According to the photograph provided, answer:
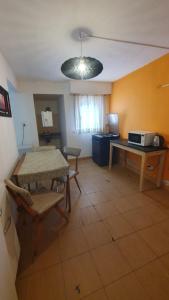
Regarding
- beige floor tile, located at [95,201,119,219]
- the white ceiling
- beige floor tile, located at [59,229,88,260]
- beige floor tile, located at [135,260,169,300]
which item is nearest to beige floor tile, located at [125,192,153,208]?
beige floor tile, located at [95,201,119,219]

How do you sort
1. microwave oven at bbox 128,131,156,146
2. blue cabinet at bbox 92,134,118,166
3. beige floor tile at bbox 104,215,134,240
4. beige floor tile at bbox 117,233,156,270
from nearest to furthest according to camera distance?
beige floor tile at bbox 117,233,156,270, beige floor tile at bbox 104,215,134,240, microwave oven at bbox 128,131,156,146, blue cabinet at bbox 92,134,118,166

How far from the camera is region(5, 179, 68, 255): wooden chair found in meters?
1.31

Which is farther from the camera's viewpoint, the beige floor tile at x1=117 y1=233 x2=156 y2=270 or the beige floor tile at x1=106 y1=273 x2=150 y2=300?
the beige floor tile at x1=117 y1=233 x2=156 y2=270

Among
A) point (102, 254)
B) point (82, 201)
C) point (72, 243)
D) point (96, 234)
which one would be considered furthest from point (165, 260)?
point (82, 201)

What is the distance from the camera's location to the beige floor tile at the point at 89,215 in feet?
6.12

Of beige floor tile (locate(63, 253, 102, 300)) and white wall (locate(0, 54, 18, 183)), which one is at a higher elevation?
white wall (locate(0, 54, 18, 183))

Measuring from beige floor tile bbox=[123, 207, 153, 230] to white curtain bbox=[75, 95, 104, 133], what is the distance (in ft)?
8.91

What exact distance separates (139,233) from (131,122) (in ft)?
8.14

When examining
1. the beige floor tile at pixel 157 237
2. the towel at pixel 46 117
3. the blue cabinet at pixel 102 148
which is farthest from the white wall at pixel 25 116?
the beige floor tile at pixel 157 237

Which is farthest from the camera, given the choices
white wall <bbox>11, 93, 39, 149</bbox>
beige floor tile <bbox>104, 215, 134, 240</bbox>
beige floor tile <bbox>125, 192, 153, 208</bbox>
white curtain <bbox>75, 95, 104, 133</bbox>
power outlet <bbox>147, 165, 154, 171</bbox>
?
white curtain <bbox>75, 95, 104, 133</bbox>

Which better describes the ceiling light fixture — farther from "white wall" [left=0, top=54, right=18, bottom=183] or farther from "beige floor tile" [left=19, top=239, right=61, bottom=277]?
"beige floor tile" [left=19, top=239, right=61, bottom=277]

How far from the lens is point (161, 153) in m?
2.48

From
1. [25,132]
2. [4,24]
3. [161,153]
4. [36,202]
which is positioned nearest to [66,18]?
[4,24]

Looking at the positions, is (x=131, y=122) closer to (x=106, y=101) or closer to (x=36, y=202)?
(x=106, y=101)
